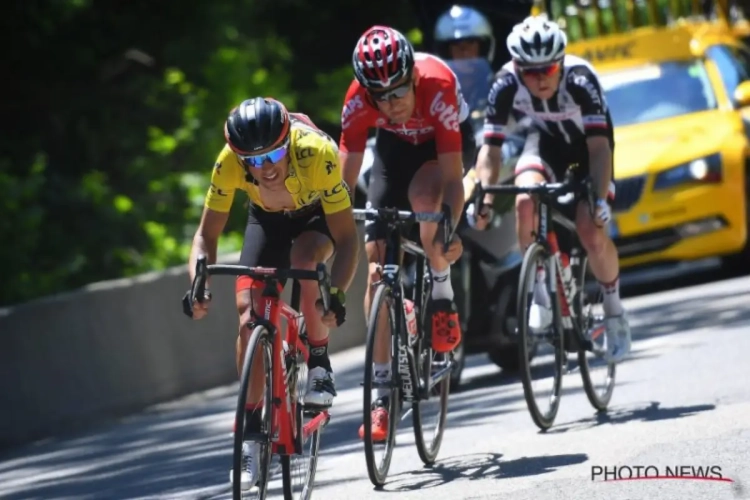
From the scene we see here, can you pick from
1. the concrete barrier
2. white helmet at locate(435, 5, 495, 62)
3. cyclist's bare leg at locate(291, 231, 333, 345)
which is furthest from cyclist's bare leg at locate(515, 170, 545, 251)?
the concrete barrier

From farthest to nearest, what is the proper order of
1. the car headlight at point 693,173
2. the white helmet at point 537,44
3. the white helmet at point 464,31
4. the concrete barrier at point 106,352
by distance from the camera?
the car headlight at point 693,173 < the white helmet at point 464,31 < the concrete barrier at point 106,352 < the white helmet at point 537,44

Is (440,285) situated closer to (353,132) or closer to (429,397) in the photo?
(429,397)

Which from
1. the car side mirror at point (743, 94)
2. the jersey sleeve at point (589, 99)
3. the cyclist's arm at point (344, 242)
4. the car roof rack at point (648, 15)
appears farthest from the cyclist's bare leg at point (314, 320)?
the car roof rack at point (648, 15)

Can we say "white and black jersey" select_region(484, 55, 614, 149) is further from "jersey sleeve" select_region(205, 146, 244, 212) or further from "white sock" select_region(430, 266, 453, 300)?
"jersey sleeve" select_region(205, 146, 244, 212)

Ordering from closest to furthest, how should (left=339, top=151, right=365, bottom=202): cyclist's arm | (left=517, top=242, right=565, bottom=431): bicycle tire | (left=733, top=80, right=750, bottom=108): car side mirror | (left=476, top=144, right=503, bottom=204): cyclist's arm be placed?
(left=339, top=151, right=365, bottom=202): cyclist's arm < (left=517, top=242, right=565, bottom=431): bicycle tire < (left=476, top=144, right=503, bottom=204): cyclist's arm < (left=733, top=80, right=750, bottom=108): car side mirror

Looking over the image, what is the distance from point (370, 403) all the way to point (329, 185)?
1.07m

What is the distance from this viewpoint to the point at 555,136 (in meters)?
10.5

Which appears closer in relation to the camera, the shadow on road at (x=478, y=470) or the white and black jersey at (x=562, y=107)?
the shadow on road at (x=478, y=470)

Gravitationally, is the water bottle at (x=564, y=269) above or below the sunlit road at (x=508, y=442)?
above

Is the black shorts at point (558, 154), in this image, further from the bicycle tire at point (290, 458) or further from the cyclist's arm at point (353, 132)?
the bicycle tire at point (290, 458)

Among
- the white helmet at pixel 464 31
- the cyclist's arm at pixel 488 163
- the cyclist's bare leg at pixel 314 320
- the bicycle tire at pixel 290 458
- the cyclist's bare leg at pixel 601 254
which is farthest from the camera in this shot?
the white helmet at pixel 464 31

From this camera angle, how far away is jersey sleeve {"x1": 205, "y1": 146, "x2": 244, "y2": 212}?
26.0ft

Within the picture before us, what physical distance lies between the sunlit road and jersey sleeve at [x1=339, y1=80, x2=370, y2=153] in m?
1.60

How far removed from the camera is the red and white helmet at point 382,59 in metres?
8.73
